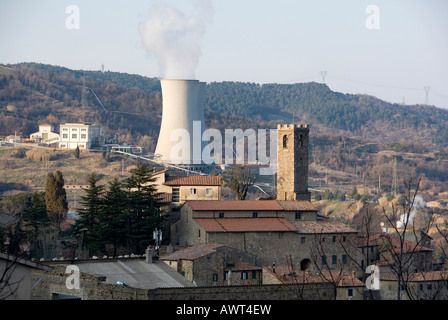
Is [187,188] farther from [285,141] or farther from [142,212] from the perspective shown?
[285,141]

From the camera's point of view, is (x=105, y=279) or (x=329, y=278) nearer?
(x=105, y=279)

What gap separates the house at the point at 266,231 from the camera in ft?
144

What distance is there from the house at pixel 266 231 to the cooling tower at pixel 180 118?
31954 millimetres

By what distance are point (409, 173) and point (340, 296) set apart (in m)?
129

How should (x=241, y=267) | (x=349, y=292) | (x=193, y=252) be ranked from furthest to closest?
(x=241, y=267), (x=193, y=252), (x=349, y=292)

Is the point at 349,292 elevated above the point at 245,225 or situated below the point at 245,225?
below

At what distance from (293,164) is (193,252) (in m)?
13.6

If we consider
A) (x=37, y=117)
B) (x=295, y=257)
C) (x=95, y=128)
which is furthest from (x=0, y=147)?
(x=295, y=257)

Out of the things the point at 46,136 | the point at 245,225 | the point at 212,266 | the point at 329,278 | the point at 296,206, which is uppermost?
the point at 296,206

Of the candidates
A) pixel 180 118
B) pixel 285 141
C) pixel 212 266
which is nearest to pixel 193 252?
pixel 212 266

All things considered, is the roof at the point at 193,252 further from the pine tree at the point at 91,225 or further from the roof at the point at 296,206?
the roof at the point at 296,206

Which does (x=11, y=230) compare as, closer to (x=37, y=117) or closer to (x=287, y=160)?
(x=287, y=160)

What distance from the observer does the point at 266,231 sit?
44.2 meters

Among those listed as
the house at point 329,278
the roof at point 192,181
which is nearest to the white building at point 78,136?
the roof at point 192,181
